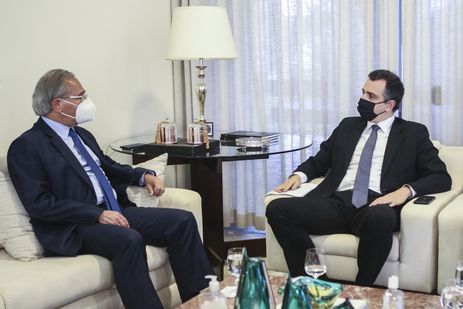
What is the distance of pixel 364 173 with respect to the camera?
311cm

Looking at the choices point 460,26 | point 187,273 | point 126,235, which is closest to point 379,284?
point 187,273

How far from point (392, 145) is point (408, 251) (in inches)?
22.0

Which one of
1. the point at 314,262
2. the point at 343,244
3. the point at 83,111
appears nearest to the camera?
the point at 314,262

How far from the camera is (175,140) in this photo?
3.54m

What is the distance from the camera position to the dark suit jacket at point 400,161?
3014 mm

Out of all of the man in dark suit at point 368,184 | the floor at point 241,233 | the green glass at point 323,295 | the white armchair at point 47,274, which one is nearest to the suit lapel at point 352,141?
the man in dark suit at point 368,184

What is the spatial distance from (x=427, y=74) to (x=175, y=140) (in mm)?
1435

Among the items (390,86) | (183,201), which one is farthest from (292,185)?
(390,86)

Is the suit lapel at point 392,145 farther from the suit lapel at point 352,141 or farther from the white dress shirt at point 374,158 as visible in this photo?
the suit lapel at point 352,141

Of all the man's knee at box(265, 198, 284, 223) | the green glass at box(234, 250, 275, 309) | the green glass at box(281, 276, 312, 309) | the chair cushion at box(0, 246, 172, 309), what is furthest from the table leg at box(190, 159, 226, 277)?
the green glass at box(281, 276, 312, 309)

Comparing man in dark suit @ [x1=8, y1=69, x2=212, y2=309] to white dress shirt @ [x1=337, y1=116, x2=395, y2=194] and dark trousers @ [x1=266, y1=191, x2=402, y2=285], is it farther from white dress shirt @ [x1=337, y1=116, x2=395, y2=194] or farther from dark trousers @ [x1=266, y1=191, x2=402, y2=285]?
white dress shirt @ [x1=337, y1=116, x2=395, y2=194]

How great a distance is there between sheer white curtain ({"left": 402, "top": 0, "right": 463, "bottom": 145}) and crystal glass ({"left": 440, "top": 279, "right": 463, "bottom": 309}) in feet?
5.81

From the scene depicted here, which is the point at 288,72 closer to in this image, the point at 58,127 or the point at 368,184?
the point at 368,184

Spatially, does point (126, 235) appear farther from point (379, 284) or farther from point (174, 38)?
point (174, 38)
